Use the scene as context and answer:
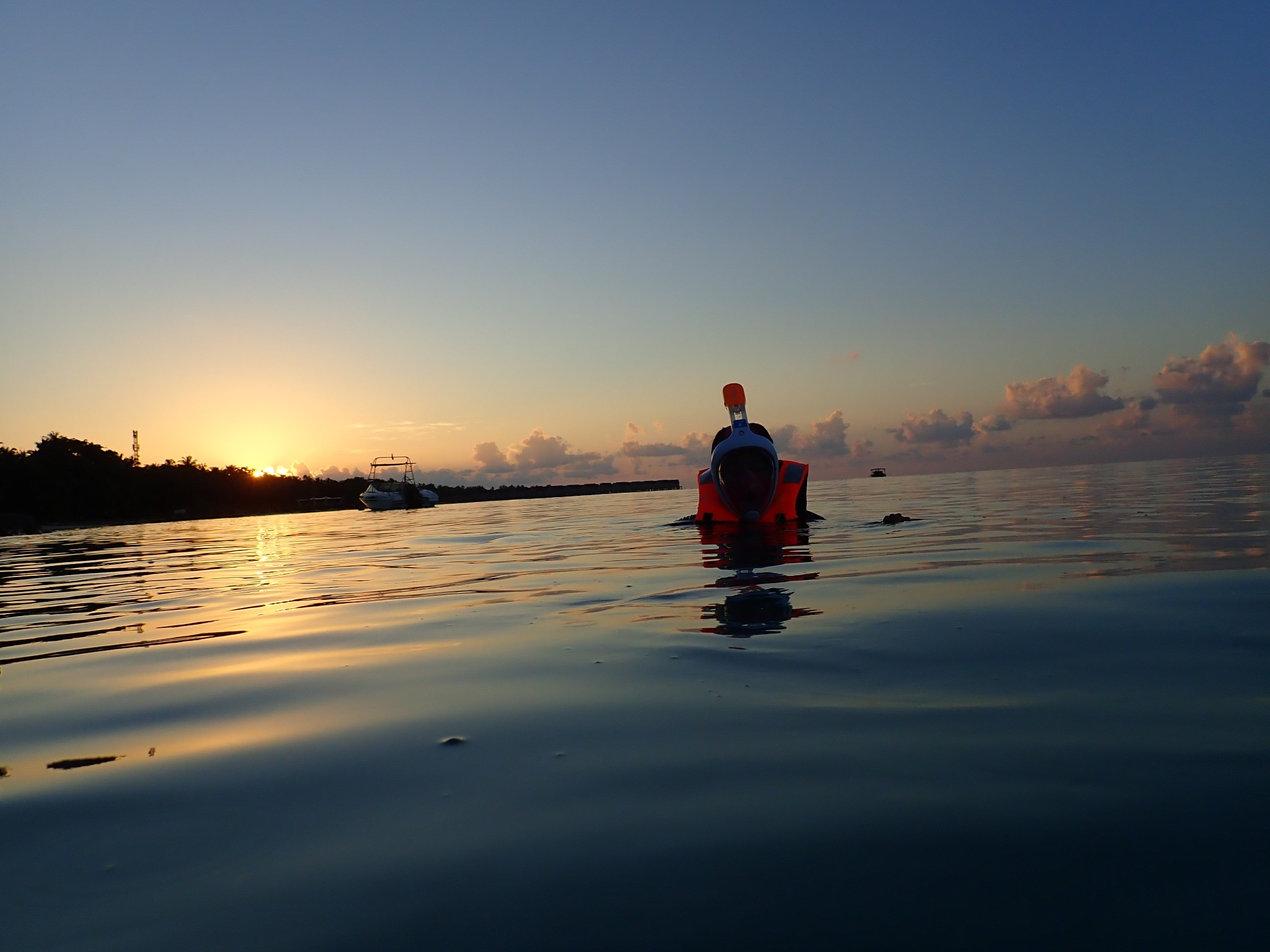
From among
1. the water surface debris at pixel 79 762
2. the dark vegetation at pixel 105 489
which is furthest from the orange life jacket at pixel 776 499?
the dark vegetation at pixel 105 489

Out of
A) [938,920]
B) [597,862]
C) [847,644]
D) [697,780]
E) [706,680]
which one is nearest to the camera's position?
[938,920]

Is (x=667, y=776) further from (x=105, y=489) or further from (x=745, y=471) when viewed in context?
(x=105, y=489)

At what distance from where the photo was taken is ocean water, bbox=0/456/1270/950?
180 cm

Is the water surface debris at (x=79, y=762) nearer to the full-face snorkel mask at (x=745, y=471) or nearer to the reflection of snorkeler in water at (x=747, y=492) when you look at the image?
the reflection of snorkeler in water at (x=747, y=492)

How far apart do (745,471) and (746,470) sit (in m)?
0.04

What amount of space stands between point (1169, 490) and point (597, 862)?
97.5 feet

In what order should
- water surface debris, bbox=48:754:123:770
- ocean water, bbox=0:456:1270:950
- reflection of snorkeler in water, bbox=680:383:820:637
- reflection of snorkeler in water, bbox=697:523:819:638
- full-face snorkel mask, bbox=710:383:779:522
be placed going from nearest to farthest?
ocean water, bbox=0:456:1270:950 < water surface debris, bbox=48:754:123:770 < reflection of snorkeler in water, bbox=697:523:819:638 < reflection of snorkeler in water, bbox=680:383:820:637 < full-face snorkel mask, bbox=710:383:779:522

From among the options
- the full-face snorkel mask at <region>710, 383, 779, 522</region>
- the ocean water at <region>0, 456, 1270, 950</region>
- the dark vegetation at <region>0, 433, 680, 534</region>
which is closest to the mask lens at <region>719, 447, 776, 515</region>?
the full-face snorkel mask at <region>710, 383, 779, 522</region>

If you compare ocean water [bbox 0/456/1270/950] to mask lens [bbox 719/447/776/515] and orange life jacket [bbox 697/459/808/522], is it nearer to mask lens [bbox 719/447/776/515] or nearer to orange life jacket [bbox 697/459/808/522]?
mask lens [bbox 719/447/776/515]

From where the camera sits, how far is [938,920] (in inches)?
66.6

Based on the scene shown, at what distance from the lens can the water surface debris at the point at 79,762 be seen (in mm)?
3242

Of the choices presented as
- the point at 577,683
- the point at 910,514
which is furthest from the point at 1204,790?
the point at 910,514

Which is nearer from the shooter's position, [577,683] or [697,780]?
[697,780]

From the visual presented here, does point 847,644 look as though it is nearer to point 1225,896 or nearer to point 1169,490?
point 1225,896
